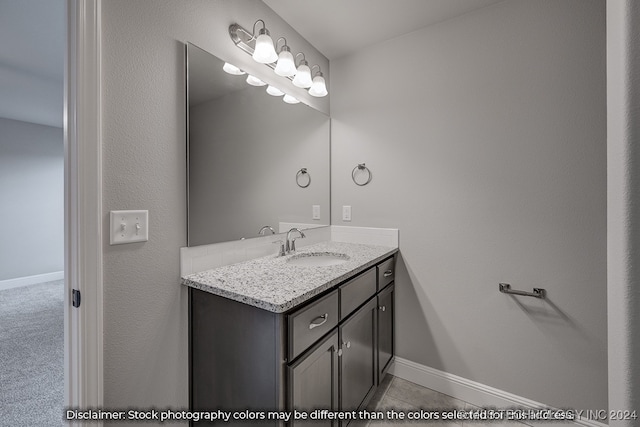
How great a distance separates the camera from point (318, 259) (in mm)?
1833

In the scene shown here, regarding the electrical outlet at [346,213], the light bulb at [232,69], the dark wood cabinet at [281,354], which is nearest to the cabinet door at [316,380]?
the dark wood cabinet at [281,354]

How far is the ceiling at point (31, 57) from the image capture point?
163cm

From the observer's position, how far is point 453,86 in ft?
5.67

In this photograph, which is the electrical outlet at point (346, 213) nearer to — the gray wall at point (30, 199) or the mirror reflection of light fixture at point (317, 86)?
the mirror reflection of light fixture at point (317, 86)

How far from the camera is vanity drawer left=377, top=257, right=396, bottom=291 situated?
5.59ft

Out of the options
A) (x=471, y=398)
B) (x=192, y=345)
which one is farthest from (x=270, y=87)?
(x=471, y=398)

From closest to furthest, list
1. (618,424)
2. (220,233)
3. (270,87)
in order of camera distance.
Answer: (618,424)
(220,233)
(270,87)

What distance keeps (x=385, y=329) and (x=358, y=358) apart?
44 centimetres

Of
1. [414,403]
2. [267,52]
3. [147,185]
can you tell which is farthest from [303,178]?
[414,403]

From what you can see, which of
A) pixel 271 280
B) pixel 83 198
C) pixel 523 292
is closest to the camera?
pixel 83 198

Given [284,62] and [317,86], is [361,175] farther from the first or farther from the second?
[284,62]

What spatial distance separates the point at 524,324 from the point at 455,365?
0.51m

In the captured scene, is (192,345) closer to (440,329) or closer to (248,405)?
(248,405)

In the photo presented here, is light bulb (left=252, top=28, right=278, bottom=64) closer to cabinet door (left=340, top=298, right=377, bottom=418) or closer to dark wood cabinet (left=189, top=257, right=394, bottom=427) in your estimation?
dark wood cabinet (left=189, top=257, right=394, bottom=427)
